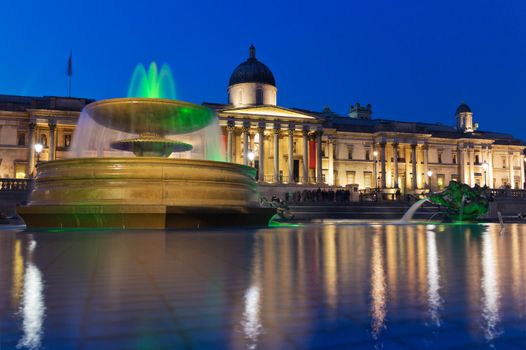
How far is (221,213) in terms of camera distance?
43.4 feet

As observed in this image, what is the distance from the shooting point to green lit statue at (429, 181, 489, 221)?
798 inches

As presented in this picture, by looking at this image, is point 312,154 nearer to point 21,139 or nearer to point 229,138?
point 229,138

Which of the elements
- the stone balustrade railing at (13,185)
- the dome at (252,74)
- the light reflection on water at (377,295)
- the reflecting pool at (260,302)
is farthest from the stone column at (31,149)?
the light reflection on water at (377,295)

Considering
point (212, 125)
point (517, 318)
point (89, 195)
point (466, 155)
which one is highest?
point (466, 155)

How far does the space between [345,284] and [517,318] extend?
136 centimetres

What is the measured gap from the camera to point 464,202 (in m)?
20.4

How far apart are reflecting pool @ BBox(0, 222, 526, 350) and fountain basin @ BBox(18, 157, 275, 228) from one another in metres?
6.66

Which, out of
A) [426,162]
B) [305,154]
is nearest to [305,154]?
[305,154]

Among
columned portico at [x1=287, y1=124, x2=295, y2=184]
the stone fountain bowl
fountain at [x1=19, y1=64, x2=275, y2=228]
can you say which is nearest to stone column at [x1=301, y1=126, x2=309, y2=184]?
columned portico at [x1=287, y1=124, x2=295, y2=184]

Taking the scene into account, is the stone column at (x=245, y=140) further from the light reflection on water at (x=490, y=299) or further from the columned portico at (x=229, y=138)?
the light reflection on water at (x=490, y=299)

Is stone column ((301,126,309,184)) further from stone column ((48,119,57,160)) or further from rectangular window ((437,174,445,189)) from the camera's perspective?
stone column ((48,119,57,160))

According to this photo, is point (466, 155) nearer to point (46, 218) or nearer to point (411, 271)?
point (46, 218)

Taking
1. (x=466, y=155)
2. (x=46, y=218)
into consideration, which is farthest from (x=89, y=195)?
(x=466, y=155)

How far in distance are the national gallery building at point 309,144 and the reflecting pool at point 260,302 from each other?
140 feet
